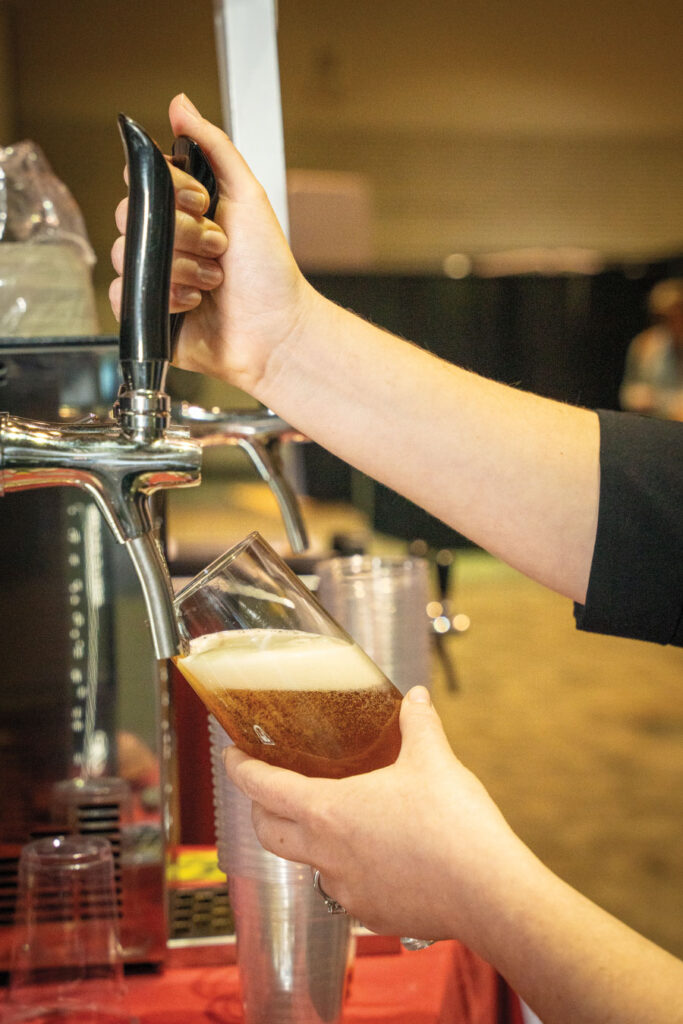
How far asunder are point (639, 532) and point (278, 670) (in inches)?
16.2

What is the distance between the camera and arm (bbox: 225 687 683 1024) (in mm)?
523

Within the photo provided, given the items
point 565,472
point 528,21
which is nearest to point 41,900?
point 565,472

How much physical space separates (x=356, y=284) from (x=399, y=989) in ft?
19.4

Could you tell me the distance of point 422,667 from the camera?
0.80 meters

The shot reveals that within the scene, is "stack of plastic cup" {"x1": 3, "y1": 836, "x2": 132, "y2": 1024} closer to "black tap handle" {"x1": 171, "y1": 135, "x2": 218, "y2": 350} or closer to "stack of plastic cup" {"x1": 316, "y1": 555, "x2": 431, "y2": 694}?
"stack of plastic cup" {"x1": 316, "y1": 555, "x2": 431, "y2": 694}

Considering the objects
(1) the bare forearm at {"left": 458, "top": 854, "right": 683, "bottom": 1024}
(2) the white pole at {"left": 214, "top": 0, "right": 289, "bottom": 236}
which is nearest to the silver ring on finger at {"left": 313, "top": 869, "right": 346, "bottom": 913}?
(1) the bare forearm at {"left": 458, "top": 854, "right": 683, "bottom": 1024}

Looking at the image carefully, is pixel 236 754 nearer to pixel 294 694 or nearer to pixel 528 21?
pixel 294 694

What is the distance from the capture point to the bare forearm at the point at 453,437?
835 millimetres

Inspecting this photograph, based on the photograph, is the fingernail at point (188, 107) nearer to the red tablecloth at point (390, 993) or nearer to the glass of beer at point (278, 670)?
the glass of beer at point (278, 670)

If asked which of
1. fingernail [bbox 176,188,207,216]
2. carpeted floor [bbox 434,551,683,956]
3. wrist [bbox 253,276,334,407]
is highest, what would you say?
fingernail [bbox 176,188,207,216]

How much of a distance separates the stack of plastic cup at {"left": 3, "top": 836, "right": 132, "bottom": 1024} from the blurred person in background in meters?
5.33

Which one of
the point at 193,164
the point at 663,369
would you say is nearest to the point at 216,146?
the point at 193,164

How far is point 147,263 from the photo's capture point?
19.5 inches

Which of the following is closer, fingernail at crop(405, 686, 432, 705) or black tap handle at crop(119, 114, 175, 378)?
black tap handle at crop(119, 114, 175, 378)
